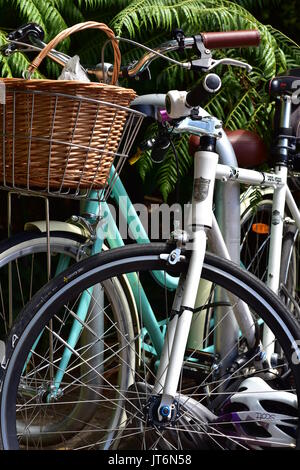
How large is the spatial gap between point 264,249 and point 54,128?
185 centimetres

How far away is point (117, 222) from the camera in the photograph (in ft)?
10.6

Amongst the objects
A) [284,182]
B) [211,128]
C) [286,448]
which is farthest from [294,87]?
[286,448]

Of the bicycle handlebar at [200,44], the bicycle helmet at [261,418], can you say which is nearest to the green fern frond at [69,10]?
the bicycle handlebar at [200,44]

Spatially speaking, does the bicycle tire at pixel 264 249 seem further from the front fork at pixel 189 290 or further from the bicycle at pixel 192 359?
the front fork at pixel 189 290

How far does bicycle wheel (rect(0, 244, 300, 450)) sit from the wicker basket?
32cm

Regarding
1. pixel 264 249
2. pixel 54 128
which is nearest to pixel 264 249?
pixel 264 249

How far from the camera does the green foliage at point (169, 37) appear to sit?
343cm

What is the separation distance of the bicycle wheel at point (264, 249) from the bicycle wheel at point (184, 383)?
0.61 meters

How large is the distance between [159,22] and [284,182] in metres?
0.90

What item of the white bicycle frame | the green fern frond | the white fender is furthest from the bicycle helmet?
the green fern frond

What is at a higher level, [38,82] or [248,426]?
[38,82]

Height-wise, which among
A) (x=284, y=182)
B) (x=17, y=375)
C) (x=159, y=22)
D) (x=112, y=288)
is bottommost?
(x=17, y=375)

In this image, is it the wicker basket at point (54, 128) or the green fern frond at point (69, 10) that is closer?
the wicker basket at point (54, 128)
